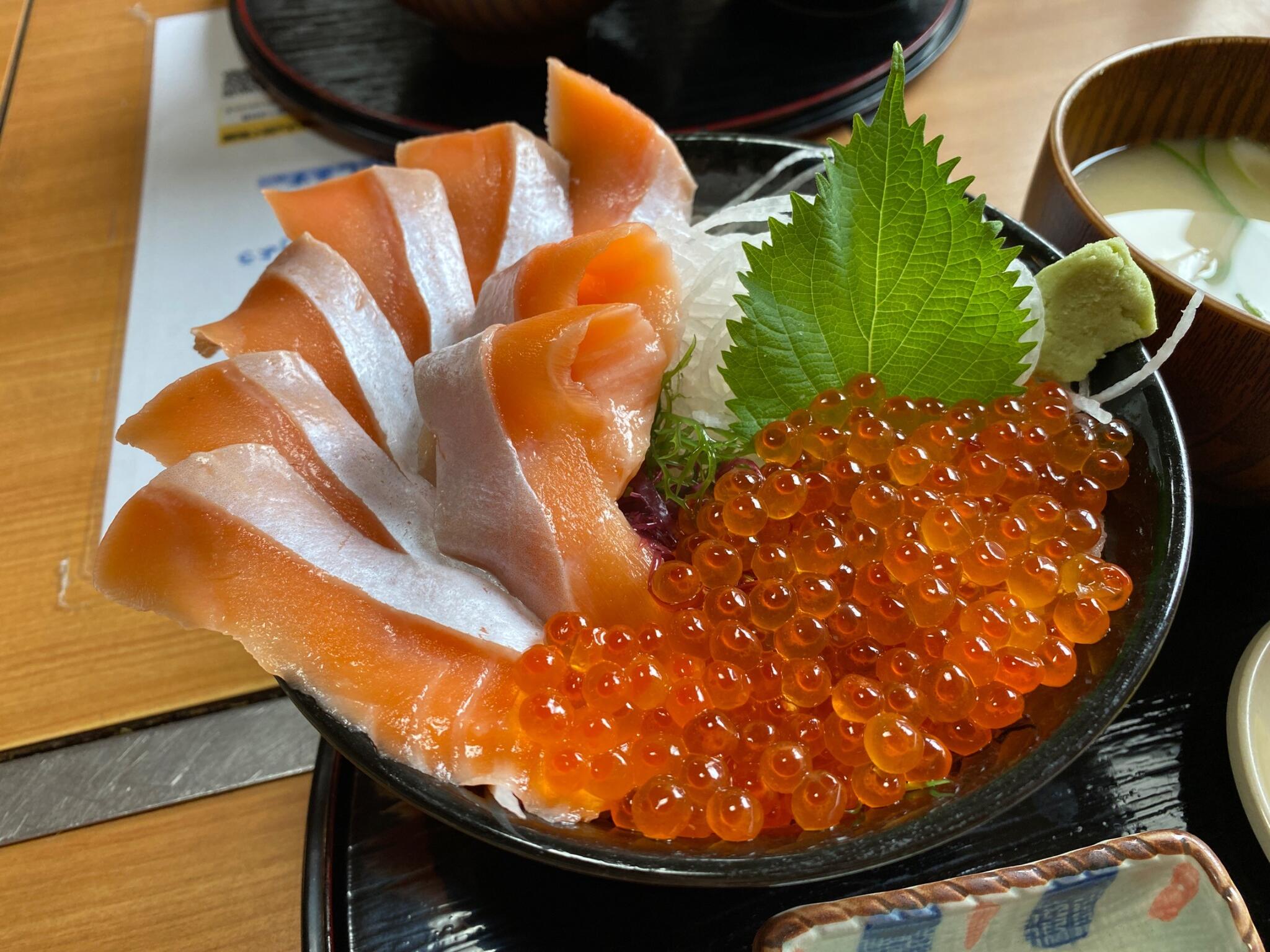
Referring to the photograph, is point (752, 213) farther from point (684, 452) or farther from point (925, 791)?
point (925, 791)

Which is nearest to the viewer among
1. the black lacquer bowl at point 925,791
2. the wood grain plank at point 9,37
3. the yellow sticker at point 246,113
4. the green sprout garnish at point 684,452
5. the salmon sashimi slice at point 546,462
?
the black lacquer bowl at point 925,791

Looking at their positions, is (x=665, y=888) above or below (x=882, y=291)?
below

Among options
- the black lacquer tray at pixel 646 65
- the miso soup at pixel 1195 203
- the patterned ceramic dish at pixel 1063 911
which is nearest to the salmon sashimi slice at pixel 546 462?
the patterned ceramic dish at pixel 1063 911

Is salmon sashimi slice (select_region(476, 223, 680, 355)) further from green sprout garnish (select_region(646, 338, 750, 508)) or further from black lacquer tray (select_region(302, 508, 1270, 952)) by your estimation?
black lacquer tray (select_region(302, 508, 1270, 952))

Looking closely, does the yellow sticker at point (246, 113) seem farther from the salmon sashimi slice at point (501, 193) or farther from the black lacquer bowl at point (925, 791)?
the black lacquer bowl at point (925, 791)

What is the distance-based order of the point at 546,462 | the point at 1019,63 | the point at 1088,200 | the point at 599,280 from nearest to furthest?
the point at 546,462, the point at 599,280, the point at 1088,200, the point at 1019,63

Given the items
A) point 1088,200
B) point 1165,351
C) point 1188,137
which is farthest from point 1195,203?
point 1165,351

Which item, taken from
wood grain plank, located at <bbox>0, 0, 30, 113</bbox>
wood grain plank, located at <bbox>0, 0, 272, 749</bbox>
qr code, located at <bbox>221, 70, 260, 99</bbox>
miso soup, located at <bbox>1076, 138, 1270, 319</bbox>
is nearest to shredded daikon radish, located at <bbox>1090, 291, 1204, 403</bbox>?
miso soup, located at <bbox>1076, 138, 1270, 319</bbox>
